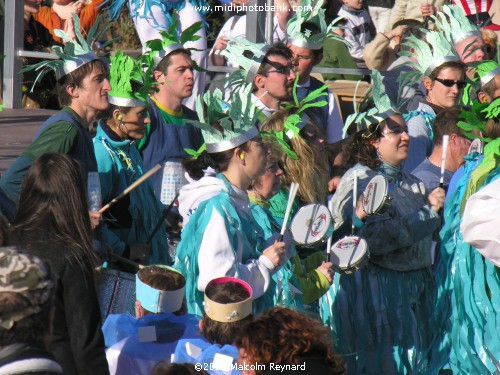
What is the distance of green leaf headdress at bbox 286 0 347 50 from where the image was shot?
6.69 metres

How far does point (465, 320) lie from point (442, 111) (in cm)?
163

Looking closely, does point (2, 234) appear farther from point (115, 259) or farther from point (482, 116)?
point (482, 116)

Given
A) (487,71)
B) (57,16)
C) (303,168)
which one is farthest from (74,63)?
(57,16)

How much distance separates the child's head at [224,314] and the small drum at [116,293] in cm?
55

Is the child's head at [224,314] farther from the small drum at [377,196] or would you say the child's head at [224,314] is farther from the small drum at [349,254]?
the small drum at [377,196]

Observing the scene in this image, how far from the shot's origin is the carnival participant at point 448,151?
593cm

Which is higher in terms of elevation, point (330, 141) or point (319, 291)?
point (330, 141)

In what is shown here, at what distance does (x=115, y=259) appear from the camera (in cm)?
465

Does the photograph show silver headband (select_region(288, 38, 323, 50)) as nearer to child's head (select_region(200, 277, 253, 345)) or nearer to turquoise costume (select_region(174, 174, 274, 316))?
turquoise costume (select_region(174, 174, 274, 316))

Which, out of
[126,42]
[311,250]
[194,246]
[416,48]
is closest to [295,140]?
[311,250]

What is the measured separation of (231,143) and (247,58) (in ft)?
5.94

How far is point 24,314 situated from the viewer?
7.98 feet

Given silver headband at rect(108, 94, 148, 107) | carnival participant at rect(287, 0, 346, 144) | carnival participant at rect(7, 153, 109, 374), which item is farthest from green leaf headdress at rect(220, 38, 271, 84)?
carnival participant at rect(7, 153, 109, 374)

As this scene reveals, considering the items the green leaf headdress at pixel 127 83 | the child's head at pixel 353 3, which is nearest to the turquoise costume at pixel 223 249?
the green leaf headdress at pixel 127 83
